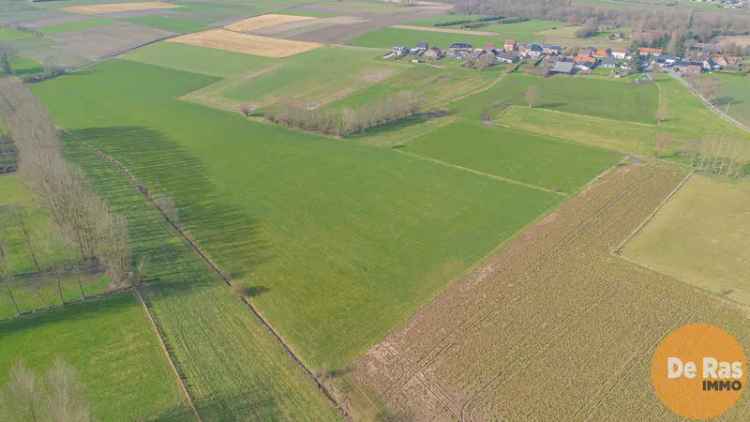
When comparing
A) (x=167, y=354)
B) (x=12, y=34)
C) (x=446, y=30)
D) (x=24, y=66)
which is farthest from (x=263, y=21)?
(x=167, y=354)

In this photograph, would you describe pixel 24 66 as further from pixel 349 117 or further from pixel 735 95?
pixel 735 95

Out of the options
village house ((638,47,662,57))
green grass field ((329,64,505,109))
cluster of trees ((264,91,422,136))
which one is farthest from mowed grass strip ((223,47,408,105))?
village house ((638,47,662,57))

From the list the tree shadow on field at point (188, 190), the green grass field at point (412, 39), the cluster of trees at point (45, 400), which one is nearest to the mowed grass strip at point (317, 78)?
the green grass field at point (412, 39)

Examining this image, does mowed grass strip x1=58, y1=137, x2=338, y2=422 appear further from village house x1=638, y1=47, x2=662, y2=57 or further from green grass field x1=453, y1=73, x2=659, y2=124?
village house x1=638, y1=47, x2=662, y2=57

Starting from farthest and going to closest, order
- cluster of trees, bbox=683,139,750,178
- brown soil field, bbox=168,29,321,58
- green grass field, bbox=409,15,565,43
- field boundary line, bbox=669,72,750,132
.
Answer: green grass field, bbox=409,15,565,43
brown soil field, bbox=168,29,321,58
field boundary line, bbox=669,72,750,132
cluster of trees, bbox=683,139,750,178

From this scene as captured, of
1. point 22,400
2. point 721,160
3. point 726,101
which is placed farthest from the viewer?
point 726,101
